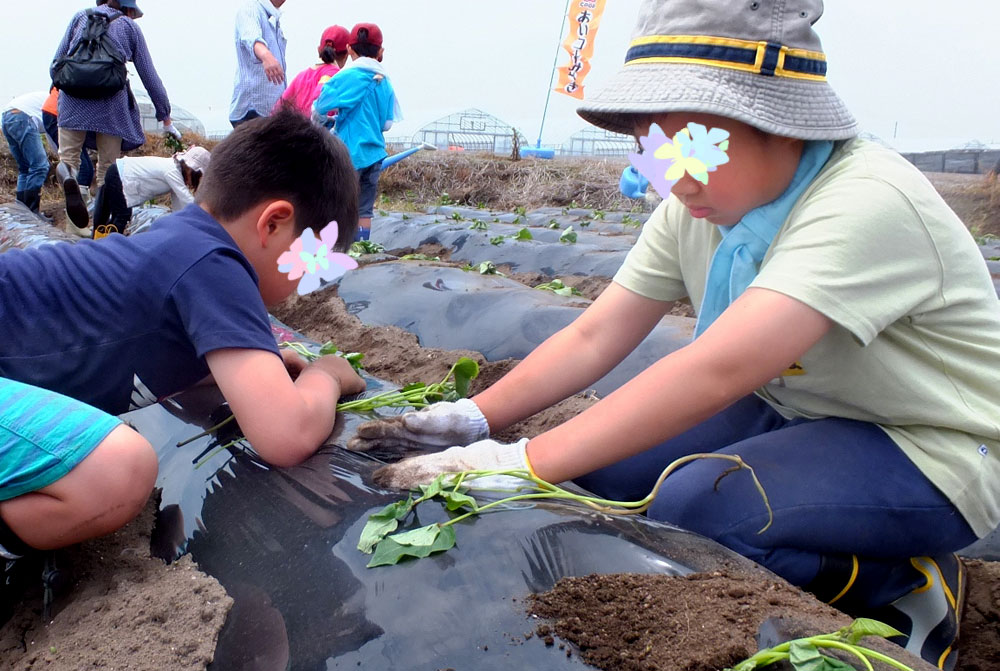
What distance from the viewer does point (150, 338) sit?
1596mm

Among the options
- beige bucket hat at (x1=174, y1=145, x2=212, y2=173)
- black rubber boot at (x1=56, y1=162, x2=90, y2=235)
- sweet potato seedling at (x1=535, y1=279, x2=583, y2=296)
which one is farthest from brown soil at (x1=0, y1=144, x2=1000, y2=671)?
black rubber boot at (x1=56, y1=162, x2=90, y2=235)

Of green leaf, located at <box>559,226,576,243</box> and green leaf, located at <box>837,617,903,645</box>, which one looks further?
green leaf, located at <box>559,226,576,243</box>

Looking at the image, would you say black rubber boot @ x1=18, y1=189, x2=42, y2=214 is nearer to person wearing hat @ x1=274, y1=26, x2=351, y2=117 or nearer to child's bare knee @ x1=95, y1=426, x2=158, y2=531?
person wearing hat @ x1=274, y1=26, x2=351, y2=117

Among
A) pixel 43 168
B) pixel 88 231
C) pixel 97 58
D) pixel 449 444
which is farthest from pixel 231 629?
pixel 43 168

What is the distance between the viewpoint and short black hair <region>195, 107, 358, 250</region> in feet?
5.70

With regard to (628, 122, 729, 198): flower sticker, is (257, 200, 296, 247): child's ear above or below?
below

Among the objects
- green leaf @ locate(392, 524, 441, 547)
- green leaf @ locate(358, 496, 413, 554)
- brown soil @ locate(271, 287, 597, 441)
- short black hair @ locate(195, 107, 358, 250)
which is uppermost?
short black hair @ locate(195, 107, 358, 250)

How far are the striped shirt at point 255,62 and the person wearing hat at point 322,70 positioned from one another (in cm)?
15

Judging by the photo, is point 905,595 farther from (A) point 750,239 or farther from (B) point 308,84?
(B) point 308,84

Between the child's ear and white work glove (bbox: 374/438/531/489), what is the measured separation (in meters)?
0.65

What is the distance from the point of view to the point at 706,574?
44.3 inches

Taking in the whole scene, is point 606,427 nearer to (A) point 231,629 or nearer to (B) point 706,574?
(B) point 706,574

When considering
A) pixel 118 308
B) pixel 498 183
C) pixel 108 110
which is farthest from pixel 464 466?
pixel 498 183

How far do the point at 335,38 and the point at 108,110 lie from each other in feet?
5.50
